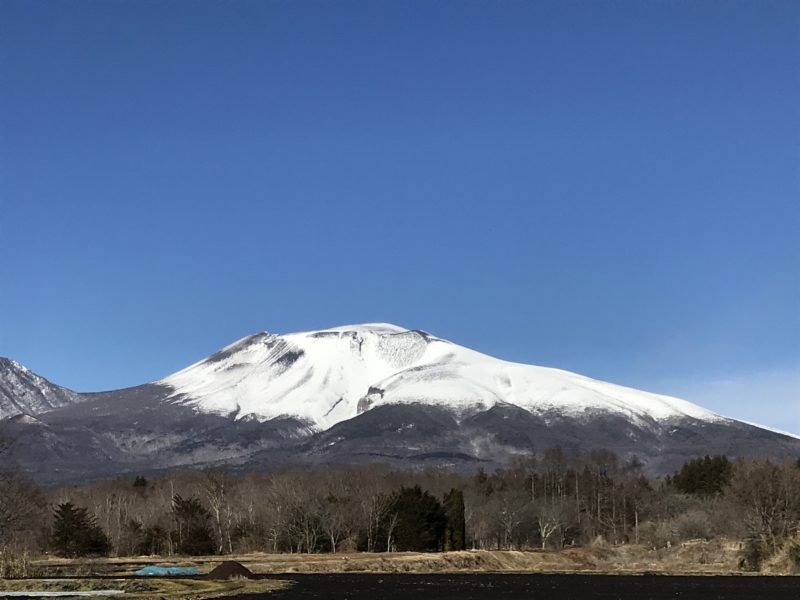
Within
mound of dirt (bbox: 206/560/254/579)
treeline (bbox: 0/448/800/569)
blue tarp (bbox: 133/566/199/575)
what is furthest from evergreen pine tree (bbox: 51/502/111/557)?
mound of dirt (bbox: 206/560/254/579)

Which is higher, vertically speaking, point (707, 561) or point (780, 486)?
point (780, 486)

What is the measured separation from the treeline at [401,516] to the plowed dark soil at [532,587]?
1944 cm

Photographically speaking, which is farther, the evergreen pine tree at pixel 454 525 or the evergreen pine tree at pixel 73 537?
the evergreen pine tree at pixel 454 525

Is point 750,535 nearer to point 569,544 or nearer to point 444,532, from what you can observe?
point 444,532

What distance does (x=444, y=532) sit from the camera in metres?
118

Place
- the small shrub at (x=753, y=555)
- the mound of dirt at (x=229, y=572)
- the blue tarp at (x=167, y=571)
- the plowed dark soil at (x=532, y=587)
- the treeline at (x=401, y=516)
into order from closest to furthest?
1. the plowed dark soil at (x=532, y=587)
2. the mound of dirt at (x=229, y=572)
3. the blue tarp at (x=167, y=571)
4. the small shrub at (x=753, y=555)
5. the treeline at (x=401, y=516)

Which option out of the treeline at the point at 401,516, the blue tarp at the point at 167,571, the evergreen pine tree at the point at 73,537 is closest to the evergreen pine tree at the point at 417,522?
the treeline at the point at 401,516

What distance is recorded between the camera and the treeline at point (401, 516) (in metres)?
107

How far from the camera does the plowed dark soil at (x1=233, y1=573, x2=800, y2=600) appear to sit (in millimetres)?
57062

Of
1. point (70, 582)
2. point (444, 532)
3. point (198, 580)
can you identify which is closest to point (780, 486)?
point (444, 532)

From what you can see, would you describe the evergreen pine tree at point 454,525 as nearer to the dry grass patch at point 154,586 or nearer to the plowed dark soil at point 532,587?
the plowed dark soil at point 532,587

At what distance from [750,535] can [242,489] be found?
82761 millimetres

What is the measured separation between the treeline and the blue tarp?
62.2ft

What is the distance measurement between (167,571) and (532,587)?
26.2 meters
